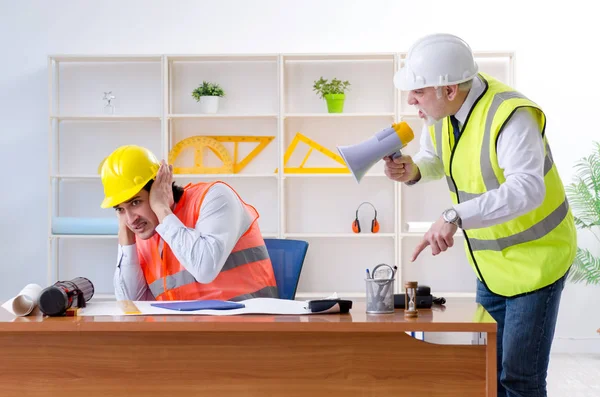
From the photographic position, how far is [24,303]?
197 cm

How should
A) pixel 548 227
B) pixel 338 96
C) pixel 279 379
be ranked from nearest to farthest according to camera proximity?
pixel 279 379 → pixel 548 227 → pixel 338 96

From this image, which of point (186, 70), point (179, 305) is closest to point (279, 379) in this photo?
point (179, 305)

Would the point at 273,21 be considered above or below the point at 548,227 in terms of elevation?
above

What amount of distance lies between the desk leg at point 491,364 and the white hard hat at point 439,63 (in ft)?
2.39

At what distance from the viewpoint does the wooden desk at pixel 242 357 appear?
5.82 ft

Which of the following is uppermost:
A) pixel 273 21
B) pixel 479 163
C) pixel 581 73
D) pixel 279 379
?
pixel 273 21

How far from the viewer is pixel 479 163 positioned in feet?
7.08

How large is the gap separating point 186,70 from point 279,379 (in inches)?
147

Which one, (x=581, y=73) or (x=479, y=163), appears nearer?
(x=479, y=163)

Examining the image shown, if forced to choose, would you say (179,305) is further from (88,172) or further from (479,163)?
(88,172)

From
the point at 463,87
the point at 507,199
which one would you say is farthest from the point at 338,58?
the point at 507,199

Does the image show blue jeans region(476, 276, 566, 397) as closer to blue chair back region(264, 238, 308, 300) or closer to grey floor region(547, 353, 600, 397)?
blue chair back region(264, 238, 308, 300)

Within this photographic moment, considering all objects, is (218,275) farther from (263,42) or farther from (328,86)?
(263,42)

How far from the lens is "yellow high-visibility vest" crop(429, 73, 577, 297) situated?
6.86 ft
